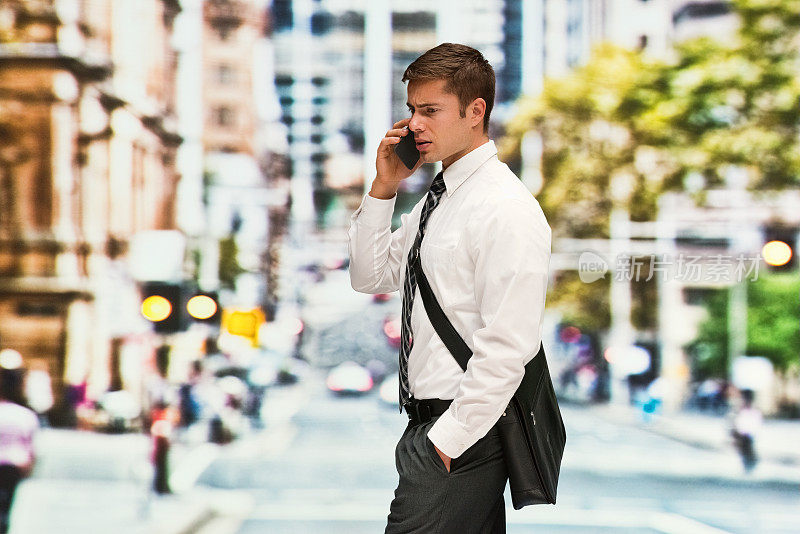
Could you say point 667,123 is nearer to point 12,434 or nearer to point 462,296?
point 12,434

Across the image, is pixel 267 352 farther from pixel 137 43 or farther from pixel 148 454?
pixel 137 43

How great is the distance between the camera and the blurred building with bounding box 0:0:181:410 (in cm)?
427

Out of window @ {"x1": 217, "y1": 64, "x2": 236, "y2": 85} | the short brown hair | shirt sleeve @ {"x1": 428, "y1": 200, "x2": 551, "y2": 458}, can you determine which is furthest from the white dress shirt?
window @ {"x1": 217, "y1": 64, "x2": 236, "y2": 85}

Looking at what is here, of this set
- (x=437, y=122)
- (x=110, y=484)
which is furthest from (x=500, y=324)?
(x=110, y=484)

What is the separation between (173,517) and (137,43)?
212 cm

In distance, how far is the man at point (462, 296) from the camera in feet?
4.27

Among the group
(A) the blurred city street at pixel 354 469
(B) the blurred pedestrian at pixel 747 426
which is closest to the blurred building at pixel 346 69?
(A) the blurred city street at pixel 354 469

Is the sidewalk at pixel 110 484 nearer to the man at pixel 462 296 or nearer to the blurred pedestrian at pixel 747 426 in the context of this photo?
the blurred pedestrian at pixel 747 426

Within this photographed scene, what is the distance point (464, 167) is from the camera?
147 cm

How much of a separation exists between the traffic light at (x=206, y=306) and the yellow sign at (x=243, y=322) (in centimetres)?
4

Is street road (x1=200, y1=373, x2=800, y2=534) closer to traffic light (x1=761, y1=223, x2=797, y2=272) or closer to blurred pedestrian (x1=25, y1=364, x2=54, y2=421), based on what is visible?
blurred pedestrian (x1=25, y1=364, x2=54, y2=421)

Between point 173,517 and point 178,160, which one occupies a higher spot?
point 178,160

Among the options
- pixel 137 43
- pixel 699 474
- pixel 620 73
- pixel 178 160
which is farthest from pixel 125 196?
pixel 699 474

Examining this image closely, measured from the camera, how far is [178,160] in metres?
4.37
